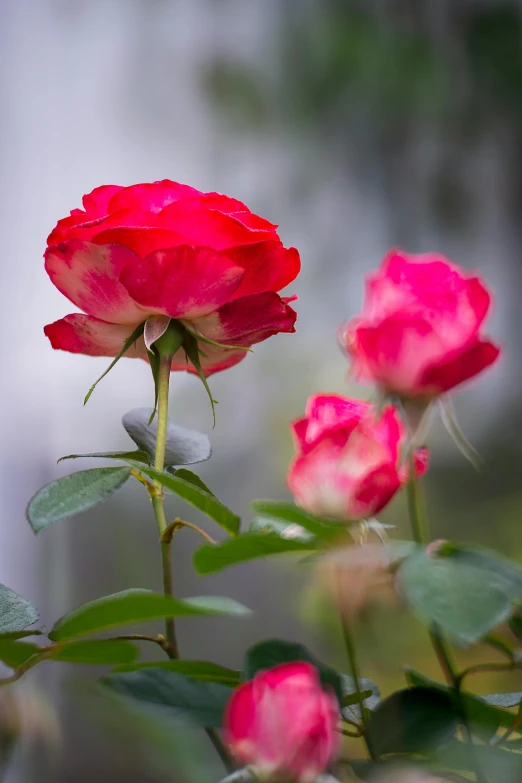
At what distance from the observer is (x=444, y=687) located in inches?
6.7

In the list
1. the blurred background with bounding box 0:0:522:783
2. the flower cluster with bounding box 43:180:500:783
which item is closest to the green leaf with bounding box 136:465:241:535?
the flower cluster with bounding box 43:180:500:783

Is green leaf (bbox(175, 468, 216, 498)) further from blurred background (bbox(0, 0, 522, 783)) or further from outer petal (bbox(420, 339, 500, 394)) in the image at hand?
blurred background (bbox(0, 0, 522, 783))

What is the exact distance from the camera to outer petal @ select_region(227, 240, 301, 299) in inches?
8.5

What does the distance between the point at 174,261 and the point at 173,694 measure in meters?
0.11

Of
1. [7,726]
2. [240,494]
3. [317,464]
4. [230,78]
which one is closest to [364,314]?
[317,464]

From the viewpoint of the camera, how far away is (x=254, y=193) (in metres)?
1.47

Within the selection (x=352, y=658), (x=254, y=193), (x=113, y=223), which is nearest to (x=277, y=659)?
(x=352, y=658)

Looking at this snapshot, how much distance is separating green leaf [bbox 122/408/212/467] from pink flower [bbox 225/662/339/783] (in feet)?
0.36

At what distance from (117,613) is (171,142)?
140cm

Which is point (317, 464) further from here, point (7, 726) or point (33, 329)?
point (33, 329)

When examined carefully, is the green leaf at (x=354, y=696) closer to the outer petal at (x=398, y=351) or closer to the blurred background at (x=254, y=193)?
the outer petal at (x=398, y=351)

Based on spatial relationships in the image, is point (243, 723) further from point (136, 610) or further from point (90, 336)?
point (90, 336)

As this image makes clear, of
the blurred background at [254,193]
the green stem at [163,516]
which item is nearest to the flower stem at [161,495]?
the green stem at [163,516]

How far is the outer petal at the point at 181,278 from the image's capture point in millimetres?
209
